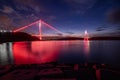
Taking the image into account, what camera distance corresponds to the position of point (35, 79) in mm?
5281

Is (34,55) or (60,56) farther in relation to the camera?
(34,55)

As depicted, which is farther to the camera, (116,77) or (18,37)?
(18,37)

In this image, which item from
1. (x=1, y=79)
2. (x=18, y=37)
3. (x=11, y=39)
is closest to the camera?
(x=1, y=79)

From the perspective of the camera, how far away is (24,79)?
504 cm

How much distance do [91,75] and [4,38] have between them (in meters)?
141

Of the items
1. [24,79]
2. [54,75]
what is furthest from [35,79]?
[54,75]

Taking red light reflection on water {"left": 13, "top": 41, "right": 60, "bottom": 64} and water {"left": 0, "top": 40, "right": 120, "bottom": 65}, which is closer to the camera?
water {"left": 0, "top": 40, "right": 120, "bottom": 65}

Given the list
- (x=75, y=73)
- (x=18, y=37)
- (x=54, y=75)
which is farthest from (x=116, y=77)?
(x=18, y=37)

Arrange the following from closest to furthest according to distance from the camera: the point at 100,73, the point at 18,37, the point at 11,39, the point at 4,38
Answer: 1. the point at 100,73
2. the point at 4,38
3. the point at 11,39
4. the point at 18,37

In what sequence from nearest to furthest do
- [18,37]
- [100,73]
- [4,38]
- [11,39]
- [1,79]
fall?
[1,79] → [100,73] → [4,38] → [11,39] → [18,37]

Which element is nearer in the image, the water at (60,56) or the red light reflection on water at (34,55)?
the water at (60,56)

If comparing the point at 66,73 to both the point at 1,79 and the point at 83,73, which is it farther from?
the point at 1,79

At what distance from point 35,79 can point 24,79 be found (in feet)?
1.63

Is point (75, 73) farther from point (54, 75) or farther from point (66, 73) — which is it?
point (54, 75)
